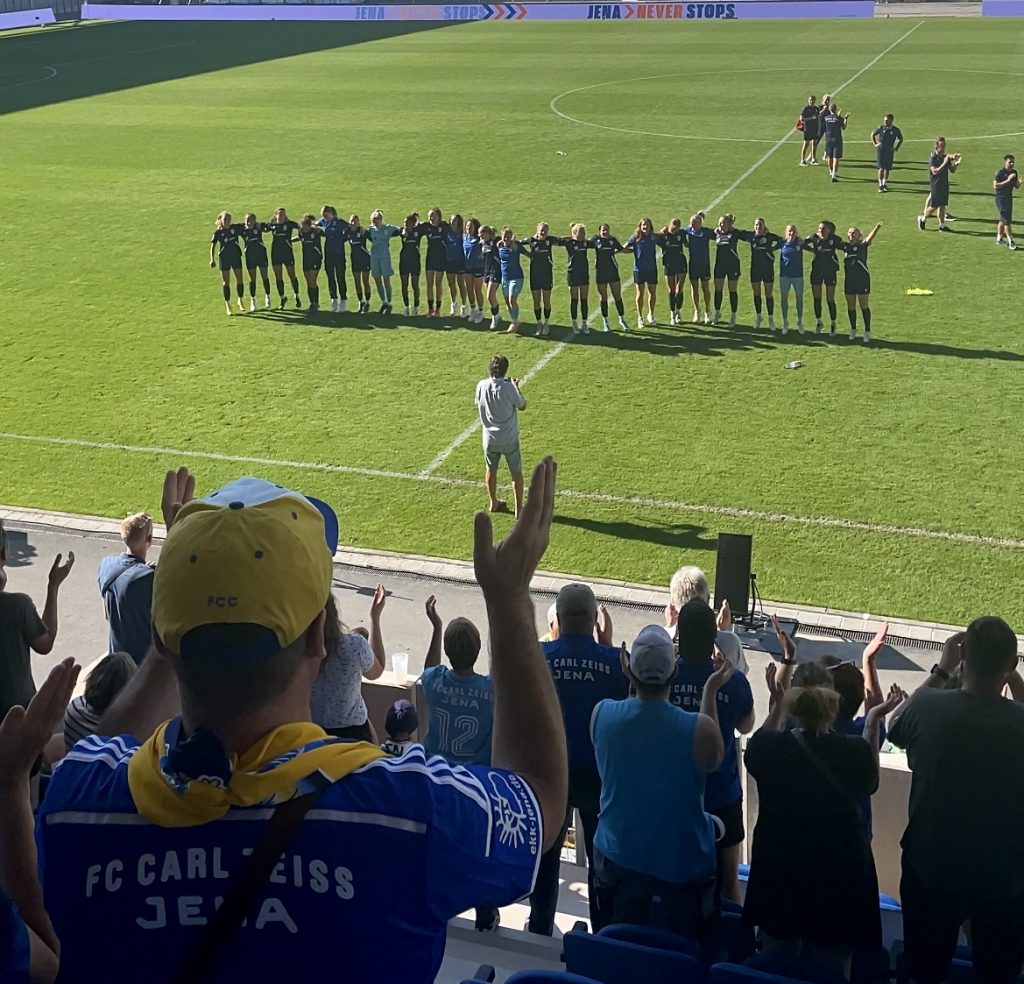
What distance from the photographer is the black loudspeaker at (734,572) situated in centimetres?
993

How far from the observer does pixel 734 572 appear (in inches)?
395

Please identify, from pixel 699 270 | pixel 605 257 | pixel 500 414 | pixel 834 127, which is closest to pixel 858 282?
pixel 699 270

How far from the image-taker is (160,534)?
12.4m

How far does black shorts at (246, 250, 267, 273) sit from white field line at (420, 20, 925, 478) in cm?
482

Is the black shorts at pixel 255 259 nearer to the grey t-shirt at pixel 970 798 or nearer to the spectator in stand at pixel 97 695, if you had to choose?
the spectator in stand at pixel 97 695

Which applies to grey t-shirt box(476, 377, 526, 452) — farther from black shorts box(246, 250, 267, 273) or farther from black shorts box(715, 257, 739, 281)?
black shorts box(246, 250, 267, 273)

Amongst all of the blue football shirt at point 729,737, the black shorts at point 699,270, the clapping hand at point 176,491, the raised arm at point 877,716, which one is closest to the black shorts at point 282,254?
the black shorts at point 699,270

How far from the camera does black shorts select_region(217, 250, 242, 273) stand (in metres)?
19.3

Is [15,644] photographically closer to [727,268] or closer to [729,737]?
[729,737]

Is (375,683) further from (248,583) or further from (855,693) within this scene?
(248,583)

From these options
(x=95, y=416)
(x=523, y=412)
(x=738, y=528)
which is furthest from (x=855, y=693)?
(x=95, y=416)

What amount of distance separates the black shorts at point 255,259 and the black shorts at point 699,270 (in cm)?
618

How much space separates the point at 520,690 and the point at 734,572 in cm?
783

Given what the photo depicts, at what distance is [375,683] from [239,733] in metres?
5.21
